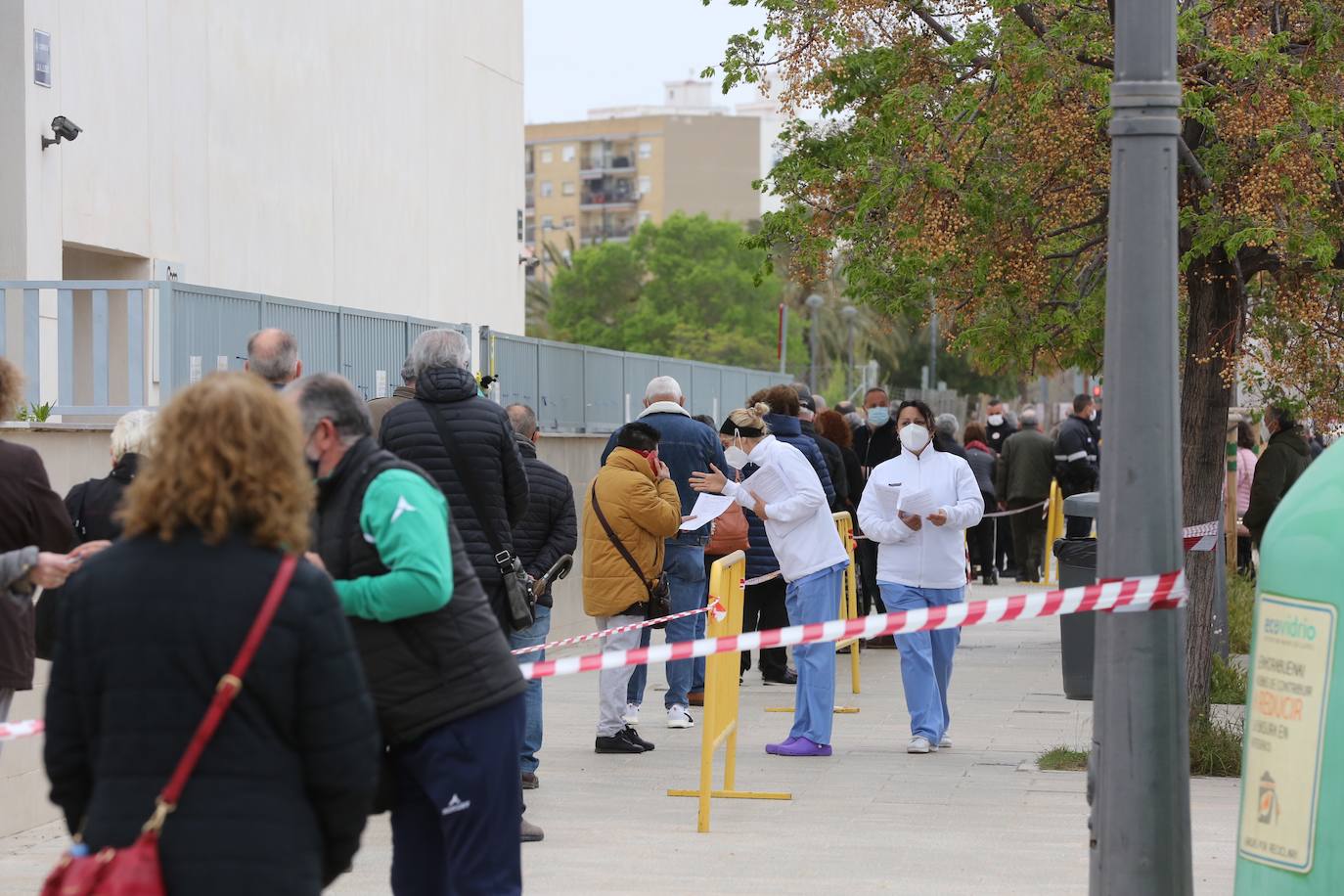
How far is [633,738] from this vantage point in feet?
33.7

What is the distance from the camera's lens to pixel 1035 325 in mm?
12055

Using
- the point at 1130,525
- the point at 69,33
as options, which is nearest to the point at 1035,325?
the point at 1130,525

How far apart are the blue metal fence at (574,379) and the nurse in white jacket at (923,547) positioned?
5.18 m

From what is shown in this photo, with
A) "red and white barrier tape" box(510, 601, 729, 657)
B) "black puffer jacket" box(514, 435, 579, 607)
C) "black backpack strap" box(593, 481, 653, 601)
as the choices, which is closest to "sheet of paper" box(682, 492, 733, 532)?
"red and white barrier tape" box(510, 601, 729, 657)

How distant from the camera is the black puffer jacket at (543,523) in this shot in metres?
9.14

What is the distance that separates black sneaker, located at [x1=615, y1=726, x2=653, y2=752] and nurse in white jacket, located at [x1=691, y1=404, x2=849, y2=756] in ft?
2.11

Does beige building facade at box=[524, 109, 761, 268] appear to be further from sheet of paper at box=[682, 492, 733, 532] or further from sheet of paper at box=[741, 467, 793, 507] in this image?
sheet of paper at box=[741, 467, 793, 507]

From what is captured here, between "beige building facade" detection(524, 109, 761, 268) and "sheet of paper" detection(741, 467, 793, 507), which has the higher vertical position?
"beige building facade" detection(524, 109, 761, 268)

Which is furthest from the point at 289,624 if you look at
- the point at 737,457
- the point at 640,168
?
the point at 640,168

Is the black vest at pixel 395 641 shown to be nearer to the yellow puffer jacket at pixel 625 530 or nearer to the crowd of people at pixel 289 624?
the crowd of people at pixel 289 624

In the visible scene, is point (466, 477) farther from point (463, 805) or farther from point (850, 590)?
point (850, 590)

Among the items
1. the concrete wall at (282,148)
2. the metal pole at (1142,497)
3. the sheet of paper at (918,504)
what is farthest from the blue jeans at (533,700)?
the concrete wall at (282,148)

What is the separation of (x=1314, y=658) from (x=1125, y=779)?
1181 mm

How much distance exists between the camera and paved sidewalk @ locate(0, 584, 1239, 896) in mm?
7273
